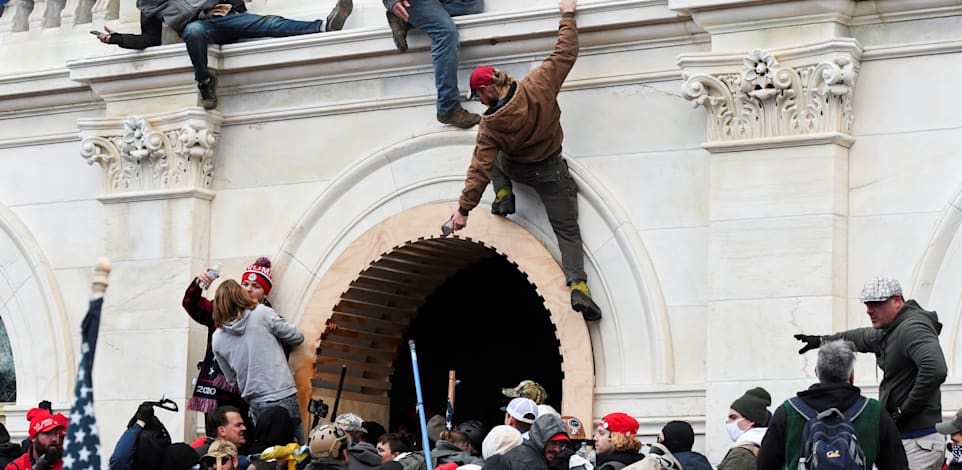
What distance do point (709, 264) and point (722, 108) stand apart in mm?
1074

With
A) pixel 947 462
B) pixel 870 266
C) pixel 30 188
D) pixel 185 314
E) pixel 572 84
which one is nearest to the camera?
pixel 947 462

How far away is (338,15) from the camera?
18.0 m

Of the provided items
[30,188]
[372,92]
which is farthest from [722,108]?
[30,188]

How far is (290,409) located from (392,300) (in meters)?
1.43

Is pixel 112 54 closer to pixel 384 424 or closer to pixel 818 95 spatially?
pixel 384 424

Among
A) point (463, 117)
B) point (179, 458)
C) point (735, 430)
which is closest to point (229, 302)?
point (463, 117)

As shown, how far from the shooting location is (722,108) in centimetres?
1616

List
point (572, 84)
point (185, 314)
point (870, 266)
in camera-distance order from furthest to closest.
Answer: point (185, 314), point (572, 84), point (870, 266)

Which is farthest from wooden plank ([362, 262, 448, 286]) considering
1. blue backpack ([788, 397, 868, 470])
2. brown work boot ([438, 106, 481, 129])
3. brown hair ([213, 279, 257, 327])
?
blue backpack ([788, 397, 868, 470])

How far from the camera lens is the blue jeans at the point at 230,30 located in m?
18.0

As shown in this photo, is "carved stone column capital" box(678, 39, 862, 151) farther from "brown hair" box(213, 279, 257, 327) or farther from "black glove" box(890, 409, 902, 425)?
"brown hair" box(213, 279, 257, 327)

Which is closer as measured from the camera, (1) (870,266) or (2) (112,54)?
(1) (870,266)

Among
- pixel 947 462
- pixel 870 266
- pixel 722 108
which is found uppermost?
pixel 722 108

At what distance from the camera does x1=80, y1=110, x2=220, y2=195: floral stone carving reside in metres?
18.3
